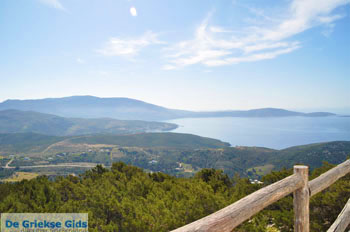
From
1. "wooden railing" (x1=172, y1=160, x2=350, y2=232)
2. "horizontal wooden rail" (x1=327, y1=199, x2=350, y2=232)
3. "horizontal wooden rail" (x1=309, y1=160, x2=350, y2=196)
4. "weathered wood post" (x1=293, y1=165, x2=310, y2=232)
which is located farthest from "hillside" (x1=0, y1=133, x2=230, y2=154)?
"weathered wood post" (x1=293, y1=165, x2=310, y2=232)

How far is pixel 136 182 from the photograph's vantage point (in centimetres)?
814

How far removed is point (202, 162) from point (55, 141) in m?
88.1

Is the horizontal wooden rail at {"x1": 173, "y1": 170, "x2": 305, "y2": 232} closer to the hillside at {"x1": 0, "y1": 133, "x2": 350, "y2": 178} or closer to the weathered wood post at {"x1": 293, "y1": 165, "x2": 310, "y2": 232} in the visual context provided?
the weathered wood post at {"x1": 293, "y1": 165, "x2": 310, "y2": 232}

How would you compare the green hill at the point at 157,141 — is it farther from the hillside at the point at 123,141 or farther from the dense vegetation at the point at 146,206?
the dense vegetation at the point at 146,206

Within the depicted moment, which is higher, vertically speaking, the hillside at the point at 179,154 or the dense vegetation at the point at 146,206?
the dense vegetation at the point at 146,206

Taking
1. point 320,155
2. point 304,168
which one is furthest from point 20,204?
point 320,155

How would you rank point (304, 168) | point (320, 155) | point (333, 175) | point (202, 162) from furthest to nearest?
point (202, 162)
point (320, 155)
point (333, 175)
point (304, 168)

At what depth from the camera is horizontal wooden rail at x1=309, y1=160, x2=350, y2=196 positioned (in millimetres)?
2412

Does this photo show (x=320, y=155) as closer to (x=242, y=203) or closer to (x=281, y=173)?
(x=281, y=173)

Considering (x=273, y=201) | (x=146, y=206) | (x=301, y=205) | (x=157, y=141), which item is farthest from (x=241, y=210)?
(x=157, y=141)

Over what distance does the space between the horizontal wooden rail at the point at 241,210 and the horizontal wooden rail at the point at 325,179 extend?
0.33m

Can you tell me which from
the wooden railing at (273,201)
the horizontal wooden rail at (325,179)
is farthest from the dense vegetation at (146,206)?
the wooden railing at (273,201)

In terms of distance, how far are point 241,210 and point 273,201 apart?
1.59ft

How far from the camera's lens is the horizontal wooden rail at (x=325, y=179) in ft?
7.91
